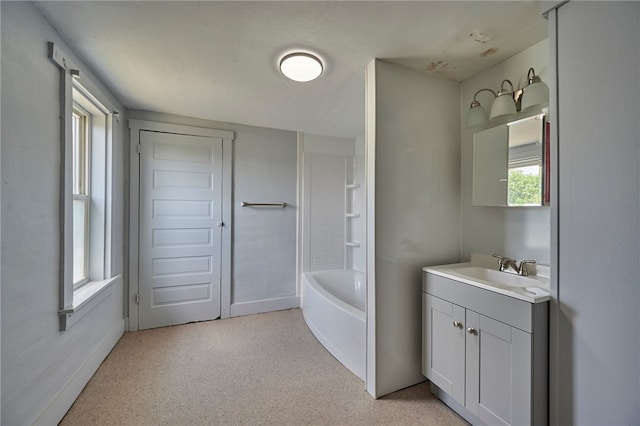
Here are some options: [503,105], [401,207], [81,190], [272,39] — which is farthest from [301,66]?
[81,190]

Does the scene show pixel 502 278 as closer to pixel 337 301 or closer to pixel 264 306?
pixel 337 301

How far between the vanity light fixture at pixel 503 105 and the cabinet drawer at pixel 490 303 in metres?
1.09

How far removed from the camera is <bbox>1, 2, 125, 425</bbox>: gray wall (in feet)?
3.68

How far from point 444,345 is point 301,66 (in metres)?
1.97

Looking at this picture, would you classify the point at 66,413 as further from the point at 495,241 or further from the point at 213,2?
the point at 495,241

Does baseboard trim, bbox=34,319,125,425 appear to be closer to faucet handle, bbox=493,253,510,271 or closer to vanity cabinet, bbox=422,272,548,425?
vanity cabinet, bbox=422,272,548,425

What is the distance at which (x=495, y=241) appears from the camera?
5.90 feet

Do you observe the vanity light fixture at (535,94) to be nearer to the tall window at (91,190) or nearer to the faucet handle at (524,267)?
the faucet handle at (524,267)

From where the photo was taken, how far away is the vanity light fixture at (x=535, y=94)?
1479 millimetres

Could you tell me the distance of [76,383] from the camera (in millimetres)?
1666

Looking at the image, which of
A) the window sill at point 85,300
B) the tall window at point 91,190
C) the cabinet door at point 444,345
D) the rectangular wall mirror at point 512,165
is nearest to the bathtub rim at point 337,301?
the cabinet door at point 444,345

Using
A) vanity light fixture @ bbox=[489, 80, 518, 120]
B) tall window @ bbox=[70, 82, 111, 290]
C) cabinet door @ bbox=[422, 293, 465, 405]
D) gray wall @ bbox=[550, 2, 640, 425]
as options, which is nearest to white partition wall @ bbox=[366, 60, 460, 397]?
cabinet door @ bbox=[422, 293, 465, 405]

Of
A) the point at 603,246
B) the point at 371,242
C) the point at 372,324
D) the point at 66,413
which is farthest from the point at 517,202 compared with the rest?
the point at 66,413

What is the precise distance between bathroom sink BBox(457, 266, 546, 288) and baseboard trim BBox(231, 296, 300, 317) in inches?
83.7
